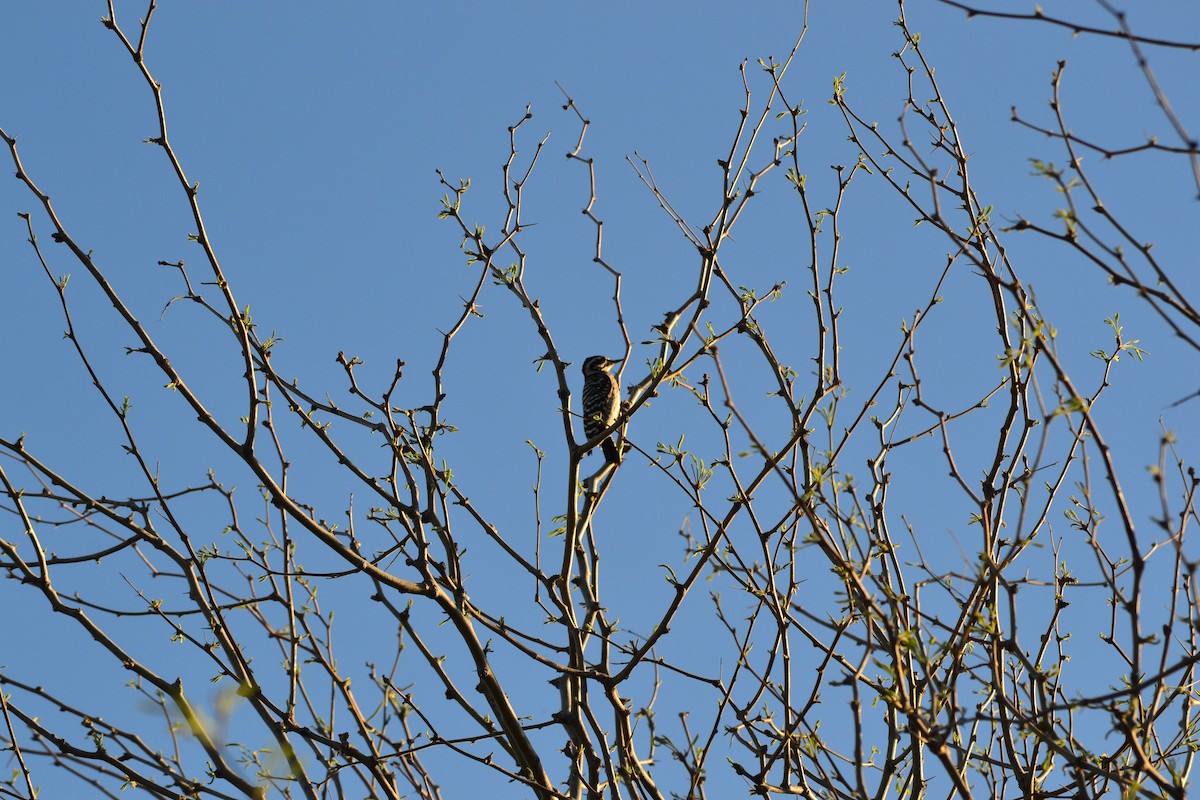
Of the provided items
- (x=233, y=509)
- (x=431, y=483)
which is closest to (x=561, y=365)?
(x=431, y=483)

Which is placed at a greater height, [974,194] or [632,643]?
[974,194]

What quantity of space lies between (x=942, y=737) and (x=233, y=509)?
10.7 ft

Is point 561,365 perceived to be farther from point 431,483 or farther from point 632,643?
point 632,643

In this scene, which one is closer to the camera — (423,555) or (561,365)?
(423,555)

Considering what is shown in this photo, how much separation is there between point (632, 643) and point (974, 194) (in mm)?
2067

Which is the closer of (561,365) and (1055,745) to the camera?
(1055,745)

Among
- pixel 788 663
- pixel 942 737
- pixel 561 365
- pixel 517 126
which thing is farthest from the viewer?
pixel 517 126

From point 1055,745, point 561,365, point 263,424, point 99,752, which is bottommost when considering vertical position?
point 1055,745

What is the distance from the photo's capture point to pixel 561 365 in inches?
194

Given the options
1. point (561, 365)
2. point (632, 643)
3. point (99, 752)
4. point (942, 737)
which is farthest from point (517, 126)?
point (942, 737)

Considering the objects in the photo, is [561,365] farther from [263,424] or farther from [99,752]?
[99,752]

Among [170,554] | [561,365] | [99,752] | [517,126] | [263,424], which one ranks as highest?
[517,126]

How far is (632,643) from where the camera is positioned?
15.1ft

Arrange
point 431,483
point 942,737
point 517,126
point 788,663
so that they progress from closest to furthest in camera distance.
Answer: point 942,737, point 788,663, point 431,483, point 517,126
